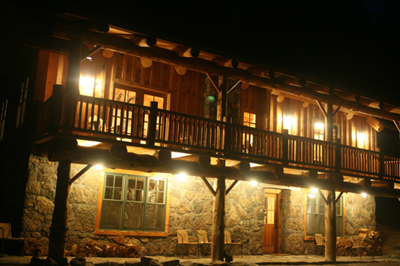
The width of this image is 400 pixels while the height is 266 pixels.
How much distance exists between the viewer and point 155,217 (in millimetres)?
13453

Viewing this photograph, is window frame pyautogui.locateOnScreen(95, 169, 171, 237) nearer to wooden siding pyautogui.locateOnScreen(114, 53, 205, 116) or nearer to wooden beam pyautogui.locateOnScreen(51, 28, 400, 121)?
wooden siding pyautogui.locateOnScreen(114, 53, 205, 116)

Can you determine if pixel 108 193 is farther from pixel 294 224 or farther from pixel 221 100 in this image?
pixel 294 224

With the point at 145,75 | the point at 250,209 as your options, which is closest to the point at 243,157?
the point at 250,209

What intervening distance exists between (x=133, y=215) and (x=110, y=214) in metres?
0.78

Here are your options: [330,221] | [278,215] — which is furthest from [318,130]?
[330,221]

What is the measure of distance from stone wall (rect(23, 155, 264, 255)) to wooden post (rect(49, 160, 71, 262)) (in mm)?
1746

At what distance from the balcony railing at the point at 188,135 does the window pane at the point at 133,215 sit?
2.15 meters

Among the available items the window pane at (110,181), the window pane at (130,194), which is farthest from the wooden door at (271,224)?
the window pane at (110,181)

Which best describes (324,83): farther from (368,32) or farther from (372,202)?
(368,32)

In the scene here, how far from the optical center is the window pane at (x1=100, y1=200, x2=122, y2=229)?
41.2 ft

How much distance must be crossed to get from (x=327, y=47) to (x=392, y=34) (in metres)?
9.33

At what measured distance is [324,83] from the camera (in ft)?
49.5

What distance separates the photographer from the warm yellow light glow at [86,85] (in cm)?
1260

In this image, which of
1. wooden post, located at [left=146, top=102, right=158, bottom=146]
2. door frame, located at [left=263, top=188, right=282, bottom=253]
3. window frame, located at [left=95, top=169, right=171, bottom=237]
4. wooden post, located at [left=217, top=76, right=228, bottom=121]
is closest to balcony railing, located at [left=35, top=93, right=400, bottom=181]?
wooden post, located at [left=146, top=102, right=158, bottom=146]
